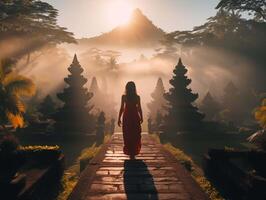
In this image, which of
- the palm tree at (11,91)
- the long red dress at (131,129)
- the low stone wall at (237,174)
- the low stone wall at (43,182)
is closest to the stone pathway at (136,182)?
the long red dress at (131,129)

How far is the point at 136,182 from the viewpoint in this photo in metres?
7.68

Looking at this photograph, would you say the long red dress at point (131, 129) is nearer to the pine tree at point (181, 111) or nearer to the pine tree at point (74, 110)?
the pine tree at point (74, 110)

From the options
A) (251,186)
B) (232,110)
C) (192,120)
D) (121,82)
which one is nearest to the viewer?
(251,186)

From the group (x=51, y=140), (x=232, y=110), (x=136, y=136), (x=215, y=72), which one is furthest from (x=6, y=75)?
(x=215, y=72)

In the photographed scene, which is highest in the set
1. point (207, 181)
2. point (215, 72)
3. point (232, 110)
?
point (215, 72)

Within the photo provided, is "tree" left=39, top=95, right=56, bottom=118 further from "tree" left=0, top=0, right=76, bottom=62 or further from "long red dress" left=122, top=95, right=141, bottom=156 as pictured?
"long red dress" left=122, top=95, right=141, bottom=156

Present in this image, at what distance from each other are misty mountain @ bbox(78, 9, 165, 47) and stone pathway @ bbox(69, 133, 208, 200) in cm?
10919

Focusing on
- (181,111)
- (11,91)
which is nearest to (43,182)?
(11,91)

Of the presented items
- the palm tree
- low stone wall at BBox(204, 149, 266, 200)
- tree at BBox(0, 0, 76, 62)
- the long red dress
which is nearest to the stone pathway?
the long red dress

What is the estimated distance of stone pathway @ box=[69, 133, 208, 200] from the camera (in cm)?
667

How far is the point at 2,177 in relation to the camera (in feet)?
21.0

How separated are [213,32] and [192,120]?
33712mm

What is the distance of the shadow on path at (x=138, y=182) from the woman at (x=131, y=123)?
61cm

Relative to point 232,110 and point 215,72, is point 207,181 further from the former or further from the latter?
point 215,72
